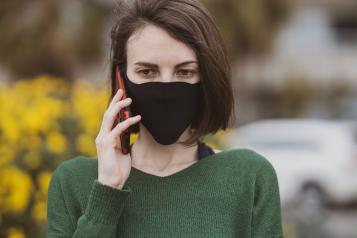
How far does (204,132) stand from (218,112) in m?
0.07

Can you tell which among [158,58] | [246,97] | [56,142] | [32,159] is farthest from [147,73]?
[246,97]

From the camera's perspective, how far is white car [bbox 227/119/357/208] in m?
12.3

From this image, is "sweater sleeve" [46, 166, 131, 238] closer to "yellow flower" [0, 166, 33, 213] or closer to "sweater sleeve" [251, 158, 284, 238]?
"sweater sleeve" [251, 158, 284, 238]

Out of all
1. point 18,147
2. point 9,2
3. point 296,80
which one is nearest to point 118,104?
point 18,147

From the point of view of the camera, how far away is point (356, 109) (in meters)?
22.4

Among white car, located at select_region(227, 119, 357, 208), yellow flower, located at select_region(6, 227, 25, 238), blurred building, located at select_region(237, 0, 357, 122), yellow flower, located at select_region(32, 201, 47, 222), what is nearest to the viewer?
yellow flower, located at select_region(6, 227, 25, 238)

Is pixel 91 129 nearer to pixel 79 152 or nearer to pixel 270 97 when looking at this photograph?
pixel 79 152

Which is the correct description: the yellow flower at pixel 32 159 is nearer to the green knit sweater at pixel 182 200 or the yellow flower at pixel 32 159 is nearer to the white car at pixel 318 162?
the green knit sweater at pixel 182 200

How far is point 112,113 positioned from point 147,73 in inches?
5.7

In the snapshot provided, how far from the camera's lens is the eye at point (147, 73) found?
2.10 metres

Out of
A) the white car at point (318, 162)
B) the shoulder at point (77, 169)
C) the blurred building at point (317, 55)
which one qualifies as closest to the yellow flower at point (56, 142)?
the shoulder at point (77, 169)

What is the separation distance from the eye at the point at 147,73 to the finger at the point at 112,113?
8 cm

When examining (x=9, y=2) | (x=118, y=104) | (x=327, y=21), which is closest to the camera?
(x=118, y=104)

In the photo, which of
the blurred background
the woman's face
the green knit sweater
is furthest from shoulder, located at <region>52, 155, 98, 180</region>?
the blurred background
